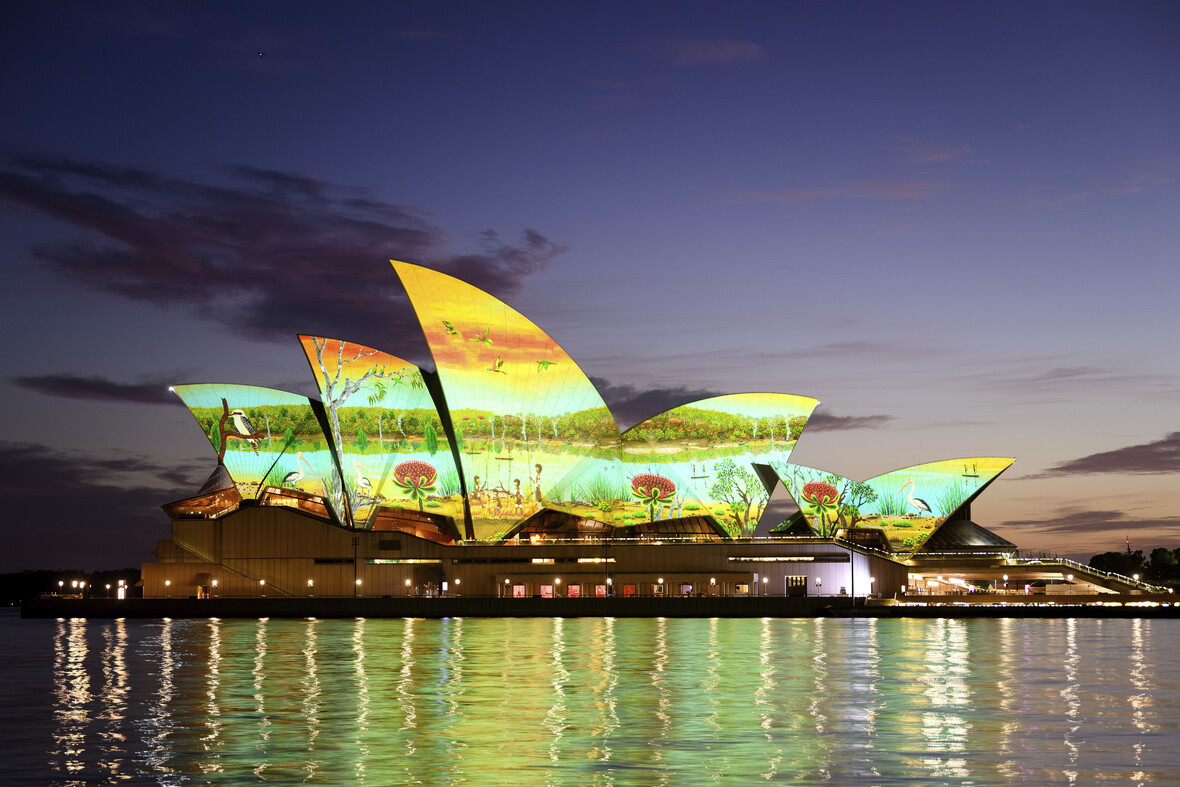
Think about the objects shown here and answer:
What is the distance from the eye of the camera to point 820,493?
273 ft

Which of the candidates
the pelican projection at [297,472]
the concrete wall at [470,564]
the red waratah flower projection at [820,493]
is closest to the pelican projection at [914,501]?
the red waratah flower projection at [820,493]

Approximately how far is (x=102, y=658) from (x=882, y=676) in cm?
2302

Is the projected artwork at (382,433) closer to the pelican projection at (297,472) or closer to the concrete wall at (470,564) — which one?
the concrete wall at (470,564)

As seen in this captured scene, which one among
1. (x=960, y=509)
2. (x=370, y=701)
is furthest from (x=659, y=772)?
(x=960, y=509)

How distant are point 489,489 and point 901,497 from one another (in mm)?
26271

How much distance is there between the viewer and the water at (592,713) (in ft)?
58.9

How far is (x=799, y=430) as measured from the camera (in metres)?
80.6

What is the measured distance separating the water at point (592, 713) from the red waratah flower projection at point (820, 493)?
3722 centimetres


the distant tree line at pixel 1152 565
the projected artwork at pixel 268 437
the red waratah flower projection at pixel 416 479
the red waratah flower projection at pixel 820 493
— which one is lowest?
the distant tree line at pixel 1152 565

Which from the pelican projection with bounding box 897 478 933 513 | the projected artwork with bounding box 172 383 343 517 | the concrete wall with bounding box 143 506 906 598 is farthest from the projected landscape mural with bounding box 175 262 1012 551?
the pelican projection with bounding box 897 478 933 513

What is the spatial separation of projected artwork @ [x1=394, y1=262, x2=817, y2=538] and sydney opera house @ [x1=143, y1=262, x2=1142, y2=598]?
10 centimetres

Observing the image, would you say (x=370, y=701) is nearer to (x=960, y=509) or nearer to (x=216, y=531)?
(x=216, y=531)

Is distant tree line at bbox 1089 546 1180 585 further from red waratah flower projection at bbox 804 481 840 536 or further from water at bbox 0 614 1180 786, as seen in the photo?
water at bbox 0 614 1180 786

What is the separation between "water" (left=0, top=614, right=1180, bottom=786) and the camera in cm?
1795
